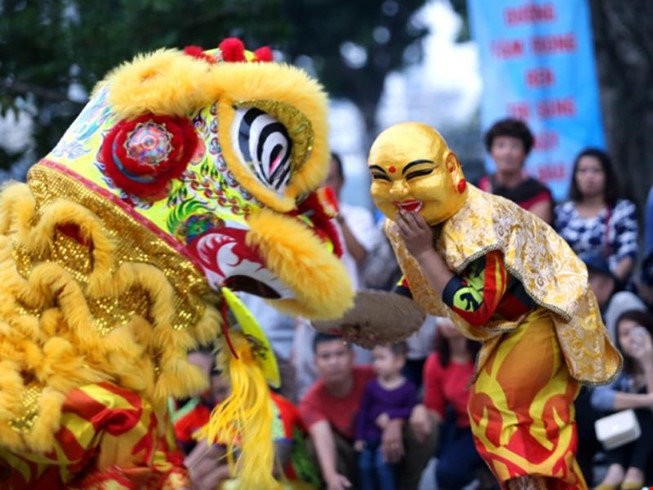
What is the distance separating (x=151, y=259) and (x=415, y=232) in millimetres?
815

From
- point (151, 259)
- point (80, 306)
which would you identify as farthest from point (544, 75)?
point (80, 306)

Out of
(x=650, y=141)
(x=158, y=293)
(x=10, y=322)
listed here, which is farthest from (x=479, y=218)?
(x=650, y=141)

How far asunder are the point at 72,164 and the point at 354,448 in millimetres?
2760

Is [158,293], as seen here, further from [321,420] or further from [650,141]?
[650,141]

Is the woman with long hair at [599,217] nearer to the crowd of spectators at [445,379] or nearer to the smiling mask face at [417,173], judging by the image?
the crowd of spectators at [445,379]

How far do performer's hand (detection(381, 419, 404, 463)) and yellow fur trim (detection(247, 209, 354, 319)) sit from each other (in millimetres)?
2132

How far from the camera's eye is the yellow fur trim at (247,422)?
449 cm

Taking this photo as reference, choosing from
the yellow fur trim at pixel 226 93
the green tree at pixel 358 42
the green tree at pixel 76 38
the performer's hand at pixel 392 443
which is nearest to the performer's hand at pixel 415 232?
the yellow fur trim at pixel 226 93

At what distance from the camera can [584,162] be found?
6871mm

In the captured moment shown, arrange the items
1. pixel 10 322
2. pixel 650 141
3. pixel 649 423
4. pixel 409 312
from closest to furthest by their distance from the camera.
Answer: pixel 10 322
pixel 409 312
pixel 649 423
pixel 650 141

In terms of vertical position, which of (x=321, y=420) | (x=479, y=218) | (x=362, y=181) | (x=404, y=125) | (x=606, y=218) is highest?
(x=404, y=125)

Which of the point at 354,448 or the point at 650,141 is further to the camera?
the point at 650,141

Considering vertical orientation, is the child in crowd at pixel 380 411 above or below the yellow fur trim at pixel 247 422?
below

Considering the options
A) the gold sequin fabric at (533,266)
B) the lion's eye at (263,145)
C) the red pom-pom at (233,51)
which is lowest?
the gold sequin fabric at (533,266)
